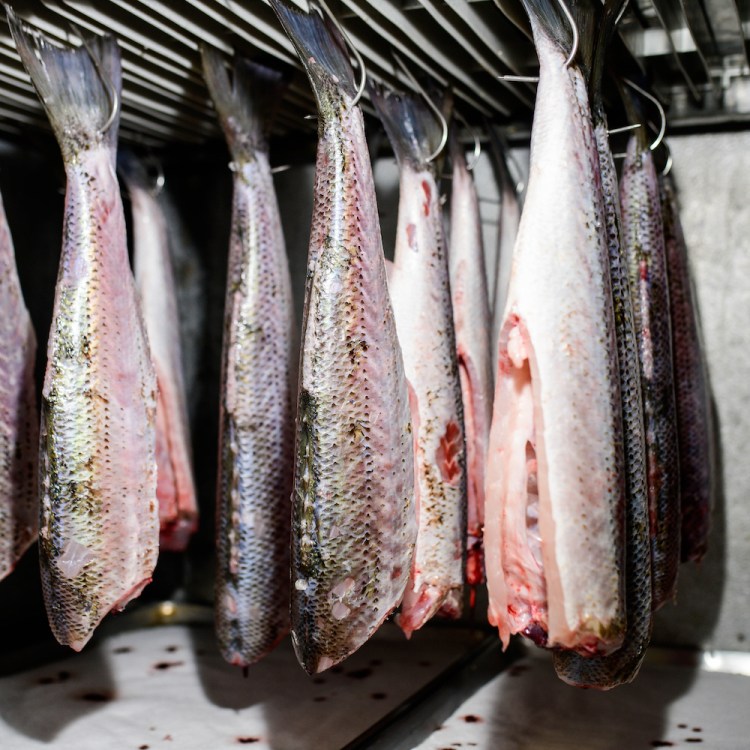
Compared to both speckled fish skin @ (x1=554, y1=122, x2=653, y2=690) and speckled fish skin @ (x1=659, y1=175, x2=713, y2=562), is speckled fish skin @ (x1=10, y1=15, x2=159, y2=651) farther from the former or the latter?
speckled fish skin @ (x1=659, y1=175, x2=713, y2=562)

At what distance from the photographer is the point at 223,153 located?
292cm

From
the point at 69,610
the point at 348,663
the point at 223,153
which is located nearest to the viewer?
the point at 69,610

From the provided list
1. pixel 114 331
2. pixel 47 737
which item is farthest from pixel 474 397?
pixel 47 737

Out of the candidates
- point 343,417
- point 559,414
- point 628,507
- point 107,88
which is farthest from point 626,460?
point 107,88

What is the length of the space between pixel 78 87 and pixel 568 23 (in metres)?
1.01

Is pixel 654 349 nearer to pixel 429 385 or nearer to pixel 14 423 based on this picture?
pixel 429 385

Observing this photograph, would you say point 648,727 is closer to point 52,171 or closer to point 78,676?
point 78,676

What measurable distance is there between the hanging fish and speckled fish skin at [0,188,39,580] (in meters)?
1.24

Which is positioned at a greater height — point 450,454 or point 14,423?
point 14,423

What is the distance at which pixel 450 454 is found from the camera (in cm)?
181

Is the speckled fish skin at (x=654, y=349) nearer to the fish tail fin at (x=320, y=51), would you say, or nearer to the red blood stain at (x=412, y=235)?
the red blood stain at (x=412, y=235)

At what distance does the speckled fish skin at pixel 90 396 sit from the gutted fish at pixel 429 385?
571 mm

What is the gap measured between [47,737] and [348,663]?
2.91ft

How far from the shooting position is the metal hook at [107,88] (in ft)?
5.70
